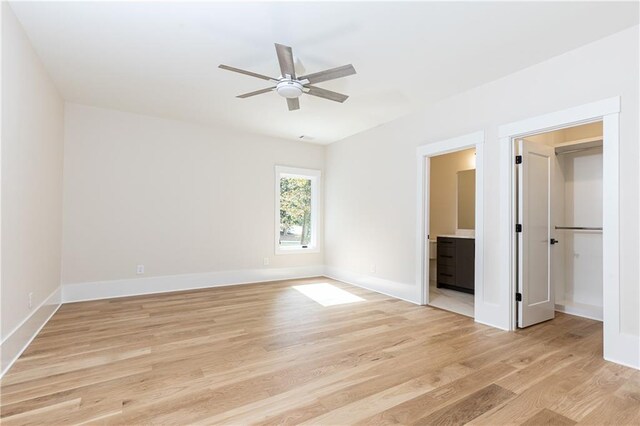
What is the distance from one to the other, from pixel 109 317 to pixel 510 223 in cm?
460

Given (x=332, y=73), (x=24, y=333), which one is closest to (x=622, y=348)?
(x=332, y=73)

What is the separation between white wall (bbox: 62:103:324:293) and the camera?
14.6 ft

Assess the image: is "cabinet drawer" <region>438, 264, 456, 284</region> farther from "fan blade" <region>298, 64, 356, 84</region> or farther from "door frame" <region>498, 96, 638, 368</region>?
"fan blade" <region>298, 64, 356, 84</region>

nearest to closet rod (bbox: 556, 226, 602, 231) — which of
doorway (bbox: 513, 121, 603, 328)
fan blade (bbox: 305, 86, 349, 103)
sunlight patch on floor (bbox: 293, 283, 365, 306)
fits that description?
doorway (bbox: 513, 121, 603, 328)

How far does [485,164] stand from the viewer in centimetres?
359

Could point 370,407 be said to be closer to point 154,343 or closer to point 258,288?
point 154,343

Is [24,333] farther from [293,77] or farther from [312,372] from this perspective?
[293,77]

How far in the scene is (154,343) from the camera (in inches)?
114

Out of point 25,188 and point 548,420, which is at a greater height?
point 25,188

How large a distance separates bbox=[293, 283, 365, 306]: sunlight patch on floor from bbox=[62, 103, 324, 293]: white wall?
37.1 inches

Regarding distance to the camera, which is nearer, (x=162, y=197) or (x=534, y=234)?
(x=534, y=234)

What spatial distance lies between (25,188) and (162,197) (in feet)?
7.28

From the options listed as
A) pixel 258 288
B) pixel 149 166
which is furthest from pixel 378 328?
pixel 149 166

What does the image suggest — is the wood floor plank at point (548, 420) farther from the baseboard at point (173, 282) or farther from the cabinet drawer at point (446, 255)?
the baseboard at point (173, 282)
